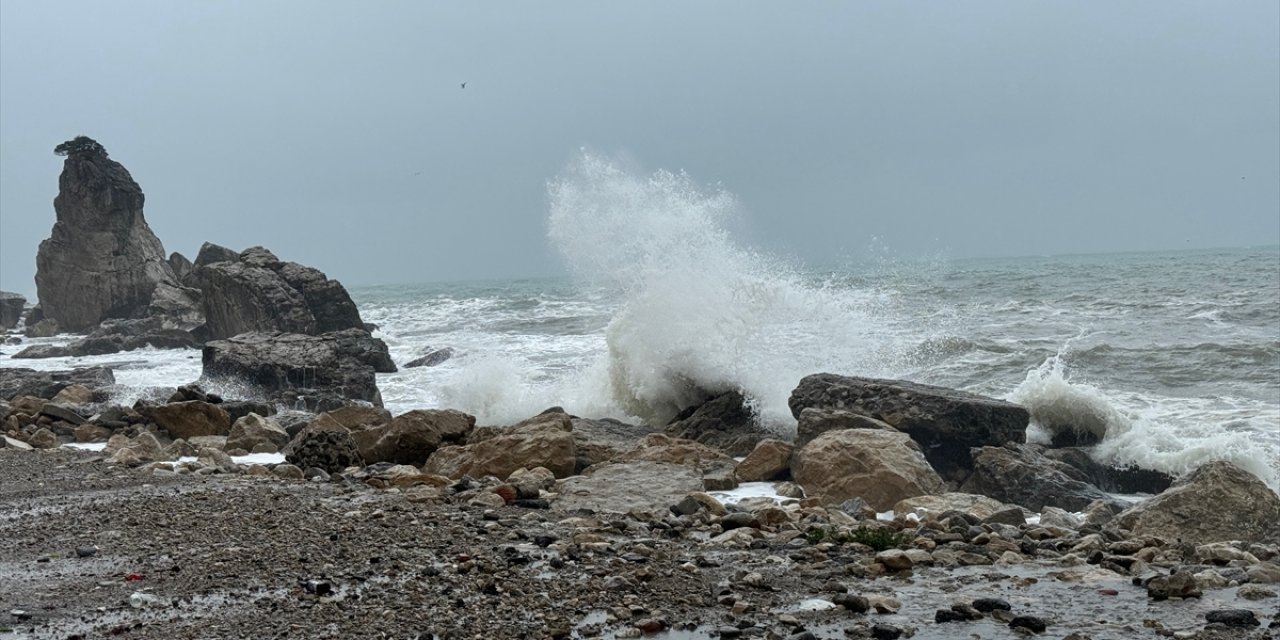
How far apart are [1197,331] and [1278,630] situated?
18039 millimetres

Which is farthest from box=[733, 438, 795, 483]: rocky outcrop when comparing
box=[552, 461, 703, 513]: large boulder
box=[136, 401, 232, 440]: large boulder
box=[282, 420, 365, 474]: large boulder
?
box=[136, 401, 232, 440]: large boulder

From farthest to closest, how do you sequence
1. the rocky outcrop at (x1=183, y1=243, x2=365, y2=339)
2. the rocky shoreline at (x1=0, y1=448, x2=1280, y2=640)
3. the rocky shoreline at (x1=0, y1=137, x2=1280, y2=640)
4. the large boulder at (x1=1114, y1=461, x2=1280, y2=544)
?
1. the rocky outcrop at (x1=183, y1=243, x2=365, y2=339)
2. the large boulder at (x1=1114, y1=461, x2=1280, y2=544)
3. the rocky shoreline at (x1=0, y1=137, x2=1280, y2=640)
4. the rocky shoreline at (x1=0, y1=448, x2=1280, y2=640)

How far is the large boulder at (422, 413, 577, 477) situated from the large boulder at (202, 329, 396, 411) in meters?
8.10

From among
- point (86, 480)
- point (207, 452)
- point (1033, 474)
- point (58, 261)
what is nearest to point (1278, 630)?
point (1033, 474)

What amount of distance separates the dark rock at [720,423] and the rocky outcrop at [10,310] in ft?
144

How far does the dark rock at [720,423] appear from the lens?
38.0ft

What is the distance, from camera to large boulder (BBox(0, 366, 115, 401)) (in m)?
16.8

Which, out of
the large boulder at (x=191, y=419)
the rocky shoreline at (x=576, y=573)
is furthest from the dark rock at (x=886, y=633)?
the large boulder at (x=191, y=419)

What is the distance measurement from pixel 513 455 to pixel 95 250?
3865cm

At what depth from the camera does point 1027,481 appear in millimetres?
9211

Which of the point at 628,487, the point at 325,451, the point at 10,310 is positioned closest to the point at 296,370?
the point at 325,451

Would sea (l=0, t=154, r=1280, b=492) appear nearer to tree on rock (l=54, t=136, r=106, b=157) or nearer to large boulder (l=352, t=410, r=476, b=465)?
large boulder (l=352, t=410, r=476, b=465)

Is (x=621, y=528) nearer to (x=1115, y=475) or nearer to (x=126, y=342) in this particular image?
(x=1115, y=475)

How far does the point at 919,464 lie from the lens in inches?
332
